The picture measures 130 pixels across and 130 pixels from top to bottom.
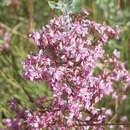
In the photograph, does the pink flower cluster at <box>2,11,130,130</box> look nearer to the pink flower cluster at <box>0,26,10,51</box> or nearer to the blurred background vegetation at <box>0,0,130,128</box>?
the blurred background vegetation at <box>0,0,130,128</box>

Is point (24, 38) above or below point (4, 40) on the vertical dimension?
below

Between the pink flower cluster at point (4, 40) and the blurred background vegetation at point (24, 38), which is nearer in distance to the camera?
the blurred background vegetation at point (24, 38)

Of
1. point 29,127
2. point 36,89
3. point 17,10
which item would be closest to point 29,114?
point 29,127

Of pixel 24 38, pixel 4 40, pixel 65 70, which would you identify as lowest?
pixel 65 70

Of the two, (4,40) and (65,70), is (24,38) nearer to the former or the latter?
(4,40)

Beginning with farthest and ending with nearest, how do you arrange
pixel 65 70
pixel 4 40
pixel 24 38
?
pixel 4 40, pixel 24 38, pixel 65 70

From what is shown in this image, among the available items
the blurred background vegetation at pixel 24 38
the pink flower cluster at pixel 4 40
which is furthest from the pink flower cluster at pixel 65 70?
the pink flower cluster at pixel 4 40

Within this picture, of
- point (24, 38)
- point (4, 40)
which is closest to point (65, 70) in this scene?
point (24, 38)

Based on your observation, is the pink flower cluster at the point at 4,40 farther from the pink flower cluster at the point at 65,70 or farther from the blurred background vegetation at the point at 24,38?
the pink flower cluster at the point at 65,70

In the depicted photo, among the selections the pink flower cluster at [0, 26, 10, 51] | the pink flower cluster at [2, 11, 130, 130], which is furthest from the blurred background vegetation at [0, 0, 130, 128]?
the pink flower cluster at [2, 11, 130, 130]
